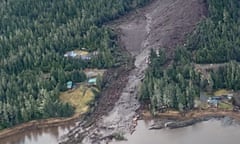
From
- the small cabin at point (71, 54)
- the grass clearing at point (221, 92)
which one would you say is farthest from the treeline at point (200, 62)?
Result: the small cabin at point (71, 54)

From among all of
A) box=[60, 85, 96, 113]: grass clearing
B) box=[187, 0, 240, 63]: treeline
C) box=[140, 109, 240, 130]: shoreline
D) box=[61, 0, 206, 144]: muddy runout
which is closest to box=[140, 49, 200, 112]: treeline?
box=[140, 109, 240, 130]: shoreline

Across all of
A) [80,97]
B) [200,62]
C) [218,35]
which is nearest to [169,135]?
[80,97]

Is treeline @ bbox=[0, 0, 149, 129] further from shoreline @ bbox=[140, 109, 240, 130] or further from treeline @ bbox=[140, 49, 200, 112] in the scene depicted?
shoreline @ bbox=[140, 109, 240, 130]

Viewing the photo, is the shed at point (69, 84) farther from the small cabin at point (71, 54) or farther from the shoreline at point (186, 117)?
the shoreline at point (186, 117)

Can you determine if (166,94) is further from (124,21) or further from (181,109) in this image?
(124,21)

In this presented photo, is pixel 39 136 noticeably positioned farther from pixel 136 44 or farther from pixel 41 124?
pixel 136 44

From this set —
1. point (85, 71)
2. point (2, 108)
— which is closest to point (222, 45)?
point (85, 71)
